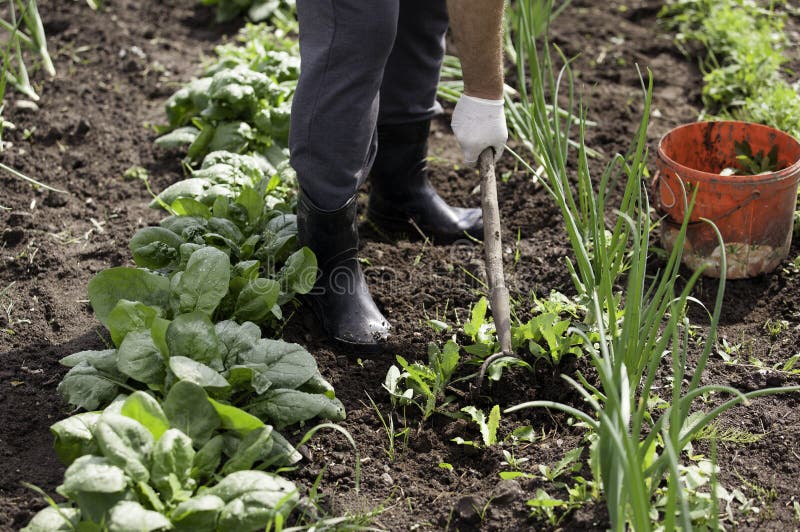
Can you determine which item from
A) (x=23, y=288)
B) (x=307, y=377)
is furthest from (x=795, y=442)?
(x=23, y=288)

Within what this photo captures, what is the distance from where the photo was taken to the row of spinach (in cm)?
158

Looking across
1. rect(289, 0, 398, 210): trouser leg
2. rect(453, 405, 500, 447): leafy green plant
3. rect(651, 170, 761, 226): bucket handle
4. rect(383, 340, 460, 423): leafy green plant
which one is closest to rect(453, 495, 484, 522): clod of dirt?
rect(453, 405, 500, 447): leafy green plant

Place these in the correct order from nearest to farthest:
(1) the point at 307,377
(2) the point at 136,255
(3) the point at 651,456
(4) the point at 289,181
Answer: (3) the point at 651,456 < (1) the point at 307,377 < (2) the point at 136,255 < (4) the point at 289,181

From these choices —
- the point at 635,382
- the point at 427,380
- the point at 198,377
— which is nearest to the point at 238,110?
the point at 427,380

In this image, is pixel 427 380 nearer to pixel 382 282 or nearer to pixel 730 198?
pixel 382 282

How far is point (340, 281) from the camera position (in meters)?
2.40

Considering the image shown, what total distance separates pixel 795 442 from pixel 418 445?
87cm

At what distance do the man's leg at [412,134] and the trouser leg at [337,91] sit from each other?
0.46 metres

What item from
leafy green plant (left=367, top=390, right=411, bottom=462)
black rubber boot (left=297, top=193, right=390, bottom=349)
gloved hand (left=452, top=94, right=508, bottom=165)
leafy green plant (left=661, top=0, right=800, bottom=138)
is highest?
gloved hand (left=452, top=94, right=508, bottom=165)

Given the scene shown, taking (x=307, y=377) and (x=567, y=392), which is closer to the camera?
(x=307, y=377)

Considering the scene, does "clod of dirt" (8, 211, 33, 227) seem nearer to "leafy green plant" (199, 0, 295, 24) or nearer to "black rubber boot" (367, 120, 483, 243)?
"black rubber boot" (367, 120, 483, 243)

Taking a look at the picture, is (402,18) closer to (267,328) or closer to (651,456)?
(267,328)

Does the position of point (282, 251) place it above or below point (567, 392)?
above

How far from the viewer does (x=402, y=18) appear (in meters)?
2.55
